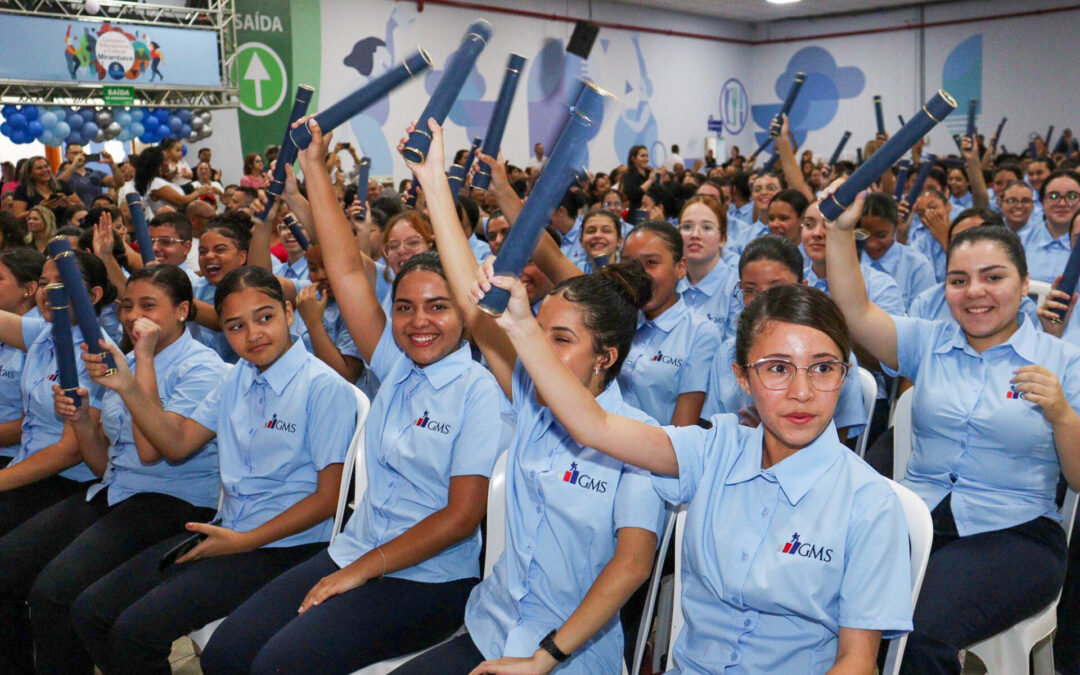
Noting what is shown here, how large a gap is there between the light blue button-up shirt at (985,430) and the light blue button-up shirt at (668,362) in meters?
0.67

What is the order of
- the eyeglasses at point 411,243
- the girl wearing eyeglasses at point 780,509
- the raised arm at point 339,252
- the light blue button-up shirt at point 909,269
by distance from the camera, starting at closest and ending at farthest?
1. the girl wearing eyeglasses at point 780,509
2. the raised arm at point 339,252
3. the eyeglasses at point 411,243
4. the light blue button-up shirt at point 909,269

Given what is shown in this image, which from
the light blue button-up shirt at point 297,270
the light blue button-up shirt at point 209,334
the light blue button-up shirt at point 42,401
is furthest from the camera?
the light blue button-up shirt at point 297,270

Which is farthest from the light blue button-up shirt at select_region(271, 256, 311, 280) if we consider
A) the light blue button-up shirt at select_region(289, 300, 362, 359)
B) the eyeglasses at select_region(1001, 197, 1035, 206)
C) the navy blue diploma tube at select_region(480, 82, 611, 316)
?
the eyeglasses at select_region(1001, 197, 1035, 206)

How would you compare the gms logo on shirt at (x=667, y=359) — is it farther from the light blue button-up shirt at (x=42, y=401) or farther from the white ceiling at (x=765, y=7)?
the white ceiling at (x=765, y=7)

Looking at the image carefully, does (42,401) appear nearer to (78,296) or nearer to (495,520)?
(78,296)

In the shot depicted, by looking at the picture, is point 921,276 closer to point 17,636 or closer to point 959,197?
point 17,636

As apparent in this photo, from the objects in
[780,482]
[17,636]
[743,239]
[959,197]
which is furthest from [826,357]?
[959,197]

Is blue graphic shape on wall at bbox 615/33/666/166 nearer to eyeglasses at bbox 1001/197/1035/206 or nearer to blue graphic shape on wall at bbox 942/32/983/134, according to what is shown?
blue graphic shape on wall at bbox 942/32/983/134

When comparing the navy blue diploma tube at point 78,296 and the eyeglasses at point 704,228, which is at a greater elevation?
the eyeglasses at point 704,228

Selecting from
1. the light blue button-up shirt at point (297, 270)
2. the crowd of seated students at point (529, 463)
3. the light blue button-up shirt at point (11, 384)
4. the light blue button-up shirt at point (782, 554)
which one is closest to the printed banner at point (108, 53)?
the light blue button-up shirt at point (297, 270)

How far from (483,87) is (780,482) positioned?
485 inches

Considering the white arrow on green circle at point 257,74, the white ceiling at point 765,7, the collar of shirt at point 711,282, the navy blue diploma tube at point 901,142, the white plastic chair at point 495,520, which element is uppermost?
the white ceiling at point 765,7

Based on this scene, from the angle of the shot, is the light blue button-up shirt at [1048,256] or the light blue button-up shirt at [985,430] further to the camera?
the light blue button-up shirt at [1048,256]

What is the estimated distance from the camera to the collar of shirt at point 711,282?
3771mm
